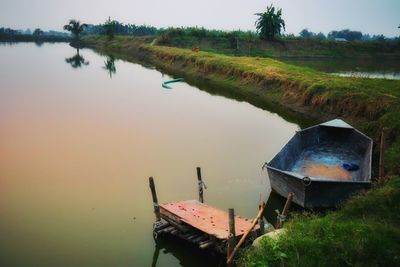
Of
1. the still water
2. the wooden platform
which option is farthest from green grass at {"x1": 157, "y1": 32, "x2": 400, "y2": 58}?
the wooden platform

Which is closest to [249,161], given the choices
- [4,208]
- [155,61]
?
[4,208]

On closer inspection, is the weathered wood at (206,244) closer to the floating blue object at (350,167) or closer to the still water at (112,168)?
the still water at (112,168)

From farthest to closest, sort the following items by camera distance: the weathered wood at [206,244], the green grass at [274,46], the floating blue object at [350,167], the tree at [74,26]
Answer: the tree at [74,26] → the green grass at [274,46] → the floating blue object at [350,167] → the weathered wood at [206,244]

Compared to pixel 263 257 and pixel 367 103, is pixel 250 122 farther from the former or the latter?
pixel 263 257

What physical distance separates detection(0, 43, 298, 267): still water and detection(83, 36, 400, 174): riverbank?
225 cm

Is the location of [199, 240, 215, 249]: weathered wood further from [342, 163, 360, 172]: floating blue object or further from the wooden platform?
[342, 163, 360, 172]: floating blue object

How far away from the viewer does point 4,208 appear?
10.5 meters

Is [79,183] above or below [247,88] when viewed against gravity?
below

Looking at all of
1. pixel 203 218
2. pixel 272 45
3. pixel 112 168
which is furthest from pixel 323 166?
pixel 272 45

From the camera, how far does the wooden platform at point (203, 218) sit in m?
7.94

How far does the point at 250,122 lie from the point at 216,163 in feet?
24.5

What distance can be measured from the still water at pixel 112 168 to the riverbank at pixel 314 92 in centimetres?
225

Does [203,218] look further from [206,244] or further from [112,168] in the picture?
[112,168]

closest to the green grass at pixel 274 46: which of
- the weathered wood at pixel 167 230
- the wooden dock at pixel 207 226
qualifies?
the wooden dock at pixel 207 226
